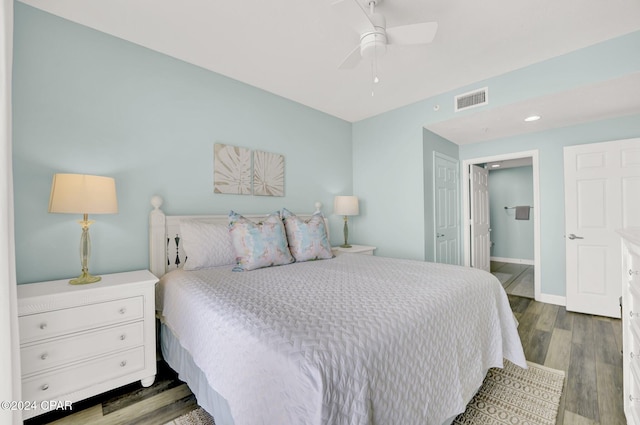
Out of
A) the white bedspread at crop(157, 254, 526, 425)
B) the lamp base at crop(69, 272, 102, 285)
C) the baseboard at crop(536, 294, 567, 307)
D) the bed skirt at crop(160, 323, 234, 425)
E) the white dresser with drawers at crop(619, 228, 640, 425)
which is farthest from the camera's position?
the baseboard at crop(536, 294, 567, 307)

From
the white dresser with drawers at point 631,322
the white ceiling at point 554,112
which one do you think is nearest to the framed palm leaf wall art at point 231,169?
the white ceiling at point 554,112

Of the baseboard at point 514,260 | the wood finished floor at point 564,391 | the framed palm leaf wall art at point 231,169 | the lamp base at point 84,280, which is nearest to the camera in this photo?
the wood finished floor at point 564,391

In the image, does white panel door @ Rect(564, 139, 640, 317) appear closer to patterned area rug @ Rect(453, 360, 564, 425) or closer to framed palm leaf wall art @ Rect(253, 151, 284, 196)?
patterned area rug @ Rect(453, 360, 564, 425)

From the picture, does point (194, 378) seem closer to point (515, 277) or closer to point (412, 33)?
point (412, 33)

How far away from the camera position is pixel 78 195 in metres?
1.68

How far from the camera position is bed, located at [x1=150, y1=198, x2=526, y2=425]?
887 millimetres

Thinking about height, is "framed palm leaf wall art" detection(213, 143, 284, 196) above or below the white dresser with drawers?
above

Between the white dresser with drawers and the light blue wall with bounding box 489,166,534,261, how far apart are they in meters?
5.68

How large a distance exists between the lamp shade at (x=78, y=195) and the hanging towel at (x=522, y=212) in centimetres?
754

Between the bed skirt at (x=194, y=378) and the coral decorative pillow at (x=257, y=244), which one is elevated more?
the coral decorative pillow at (x=257, y=244)

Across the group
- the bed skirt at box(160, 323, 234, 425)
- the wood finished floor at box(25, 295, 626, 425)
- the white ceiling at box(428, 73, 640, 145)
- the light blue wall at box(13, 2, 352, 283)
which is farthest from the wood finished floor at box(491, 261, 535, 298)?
the bed skirt at box(160, 323, 234, 425)

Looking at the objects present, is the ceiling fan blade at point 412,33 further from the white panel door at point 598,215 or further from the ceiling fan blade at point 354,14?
the white panel door at point 598,215

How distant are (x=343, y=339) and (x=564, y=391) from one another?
73.1 inches

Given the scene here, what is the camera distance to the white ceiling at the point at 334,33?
188 cm
